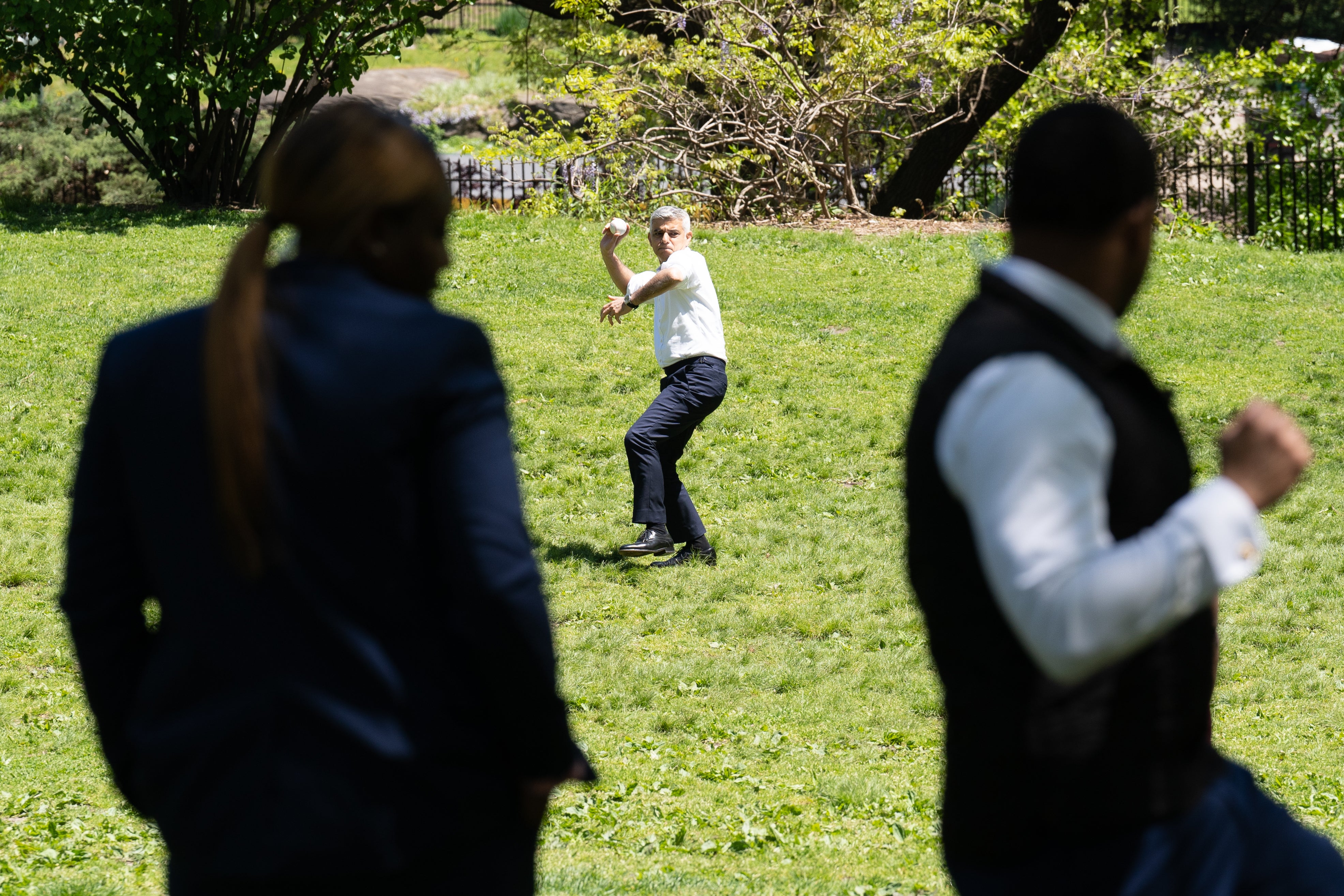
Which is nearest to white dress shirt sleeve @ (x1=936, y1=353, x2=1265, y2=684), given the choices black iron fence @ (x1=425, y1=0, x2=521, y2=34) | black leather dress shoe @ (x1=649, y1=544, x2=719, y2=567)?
black leather dress shoe @ (x1=649, y1=544, x2=719, y2=567)

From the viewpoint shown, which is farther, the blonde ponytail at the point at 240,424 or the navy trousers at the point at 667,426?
the navy trousers at the point at 667,426

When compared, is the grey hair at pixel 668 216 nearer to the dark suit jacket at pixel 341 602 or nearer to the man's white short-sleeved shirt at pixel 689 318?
the man's white short-sleeved shirt at pixel 689 318

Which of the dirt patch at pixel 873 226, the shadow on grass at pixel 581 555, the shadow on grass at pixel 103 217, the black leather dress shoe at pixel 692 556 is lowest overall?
the shadow on grass at pixel 581 555

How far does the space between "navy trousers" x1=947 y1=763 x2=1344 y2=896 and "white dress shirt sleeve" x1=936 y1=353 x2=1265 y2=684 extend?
28 cm

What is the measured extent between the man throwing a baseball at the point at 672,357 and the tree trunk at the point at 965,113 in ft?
40.7

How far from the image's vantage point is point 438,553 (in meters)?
1.68

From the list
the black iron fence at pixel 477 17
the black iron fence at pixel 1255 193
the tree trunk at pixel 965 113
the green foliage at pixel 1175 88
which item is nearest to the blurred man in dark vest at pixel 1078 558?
the tree trunk at pixel 965 113

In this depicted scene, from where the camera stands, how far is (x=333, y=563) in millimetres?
1614

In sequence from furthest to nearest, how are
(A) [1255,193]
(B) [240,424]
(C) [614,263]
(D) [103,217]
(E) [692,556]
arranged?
1. (A) [1255,193]
2. (D) [103,217]
3. (E) [692,556]
4. (C) [614,263]
5. (B) [240,424]

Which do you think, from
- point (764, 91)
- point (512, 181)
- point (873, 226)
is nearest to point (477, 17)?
point (512, 181)

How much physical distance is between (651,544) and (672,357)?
113 centimetres

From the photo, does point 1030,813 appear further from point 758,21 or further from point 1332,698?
point 758,21

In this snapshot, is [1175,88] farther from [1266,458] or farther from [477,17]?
[477,17]

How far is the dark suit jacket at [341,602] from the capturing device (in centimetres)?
161
